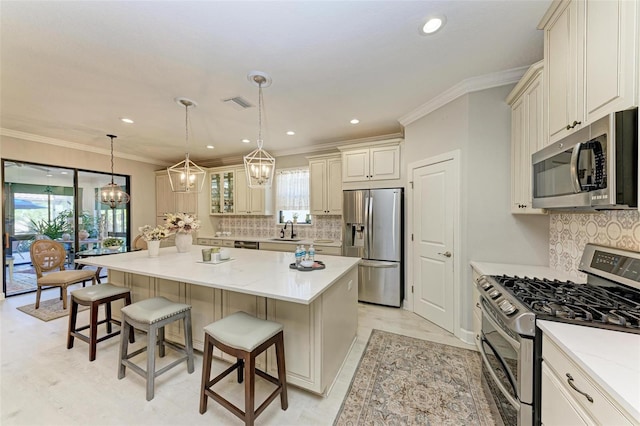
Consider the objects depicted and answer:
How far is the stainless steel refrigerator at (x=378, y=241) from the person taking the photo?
3.57 m

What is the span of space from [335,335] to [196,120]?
10.9 feet

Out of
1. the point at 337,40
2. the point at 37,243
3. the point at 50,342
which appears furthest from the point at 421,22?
the point at 37,243

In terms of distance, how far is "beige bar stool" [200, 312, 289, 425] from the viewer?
1487mm

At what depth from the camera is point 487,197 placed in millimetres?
2521

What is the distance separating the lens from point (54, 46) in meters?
1.92

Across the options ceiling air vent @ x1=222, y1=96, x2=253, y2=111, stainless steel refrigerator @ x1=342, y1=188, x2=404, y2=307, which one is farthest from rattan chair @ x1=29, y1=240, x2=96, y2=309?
stainless steel refrigerator @ x1=342, y1=188, x2=404, y2=307

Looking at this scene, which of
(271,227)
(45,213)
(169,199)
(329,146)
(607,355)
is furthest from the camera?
(169,199)

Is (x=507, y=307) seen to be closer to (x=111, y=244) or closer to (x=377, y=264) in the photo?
(x=377, y=264)

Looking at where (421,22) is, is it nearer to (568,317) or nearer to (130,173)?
(568,317)

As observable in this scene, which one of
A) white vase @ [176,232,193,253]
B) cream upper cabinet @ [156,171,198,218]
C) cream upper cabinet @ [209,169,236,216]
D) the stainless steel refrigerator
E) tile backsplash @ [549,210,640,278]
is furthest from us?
cream upper cabinet @ [156,171,198,218]

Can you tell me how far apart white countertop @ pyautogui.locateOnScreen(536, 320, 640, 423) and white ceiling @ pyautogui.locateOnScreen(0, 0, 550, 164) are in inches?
76.6

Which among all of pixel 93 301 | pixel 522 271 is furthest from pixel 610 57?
pixel 93 301

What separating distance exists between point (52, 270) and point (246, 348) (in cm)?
459

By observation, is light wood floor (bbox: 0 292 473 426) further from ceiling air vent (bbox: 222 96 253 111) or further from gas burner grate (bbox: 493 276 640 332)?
ceiling air vent (bbox: 222 96 253 111)
